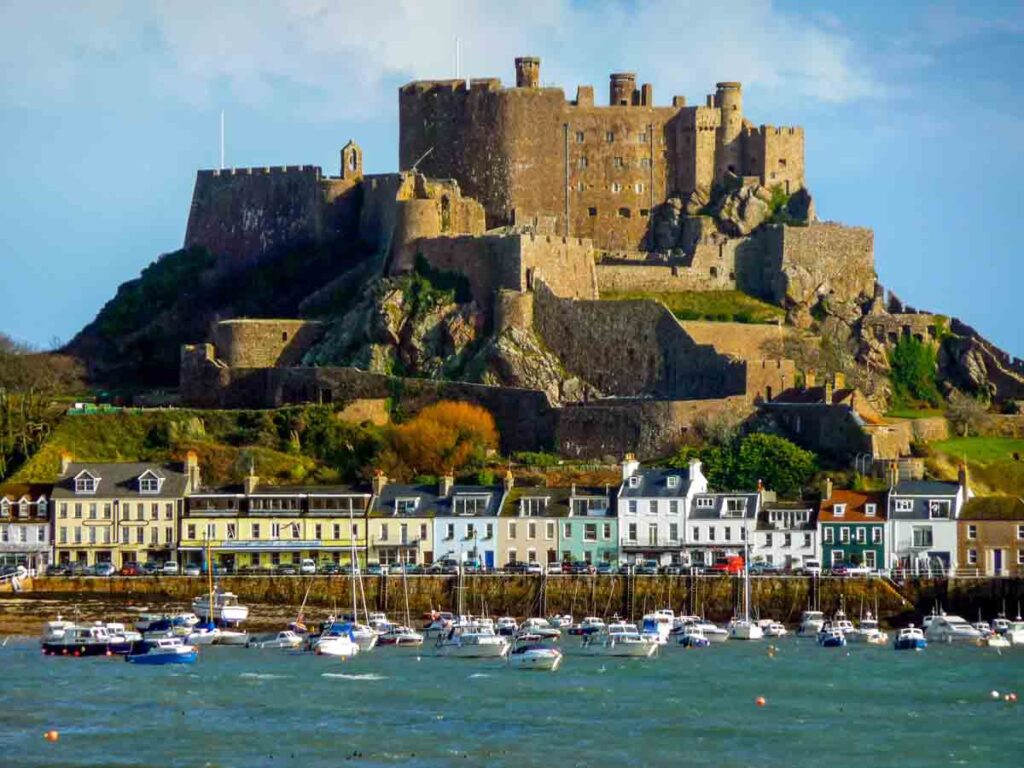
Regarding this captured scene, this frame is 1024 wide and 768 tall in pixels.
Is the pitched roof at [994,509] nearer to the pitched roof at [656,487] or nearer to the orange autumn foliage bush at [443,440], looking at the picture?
the pitched roof at [656,487]

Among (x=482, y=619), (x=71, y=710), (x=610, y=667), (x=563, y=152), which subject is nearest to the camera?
(x=71, y=710)

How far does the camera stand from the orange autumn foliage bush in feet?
355

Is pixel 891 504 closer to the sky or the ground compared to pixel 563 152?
closer to the ground

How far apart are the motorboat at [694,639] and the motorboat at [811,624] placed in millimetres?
3416

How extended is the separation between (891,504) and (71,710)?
108 ft

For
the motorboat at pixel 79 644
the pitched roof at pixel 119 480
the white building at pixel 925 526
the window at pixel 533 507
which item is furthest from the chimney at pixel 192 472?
the white building at pixel 925 526

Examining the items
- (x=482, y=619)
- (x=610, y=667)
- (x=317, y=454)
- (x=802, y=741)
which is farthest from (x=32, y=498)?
(x=802, y=741)

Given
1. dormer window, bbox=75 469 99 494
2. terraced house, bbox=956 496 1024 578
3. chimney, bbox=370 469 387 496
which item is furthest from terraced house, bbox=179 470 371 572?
terraced house, bbox=956 496 1024 578

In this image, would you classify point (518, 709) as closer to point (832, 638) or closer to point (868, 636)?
point (832, 638)

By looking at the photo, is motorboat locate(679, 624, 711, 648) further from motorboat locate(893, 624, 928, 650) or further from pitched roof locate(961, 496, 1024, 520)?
pitched roof locate(961, 496, 1024, 520)

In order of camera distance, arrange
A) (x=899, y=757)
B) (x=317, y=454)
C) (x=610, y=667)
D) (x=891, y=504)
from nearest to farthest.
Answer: (x=899, y=757) → (x=610, y=667) → (x=891, y=504) → (x=317, y=454)

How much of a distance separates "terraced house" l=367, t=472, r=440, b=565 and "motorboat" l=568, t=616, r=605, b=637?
9083 millimetres

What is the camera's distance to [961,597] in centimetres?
9619

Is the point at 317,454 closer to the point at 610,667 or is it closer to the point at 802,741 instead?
the point at 610,667
